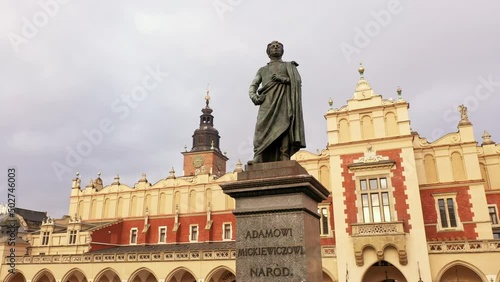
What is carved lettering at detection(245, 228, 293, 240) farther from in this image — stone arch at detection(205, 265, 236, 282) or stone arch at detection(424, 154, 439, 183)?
stone arch at detection(424, 154, 439, 183)

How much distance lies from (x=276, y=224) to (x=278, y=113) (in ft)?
6.12

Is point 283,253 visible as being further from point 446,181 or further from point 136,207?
point 136,207

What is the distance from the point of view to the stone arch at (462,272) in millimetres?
19172

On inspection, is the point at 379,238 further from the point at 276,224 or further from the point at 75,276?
the point at 75,276

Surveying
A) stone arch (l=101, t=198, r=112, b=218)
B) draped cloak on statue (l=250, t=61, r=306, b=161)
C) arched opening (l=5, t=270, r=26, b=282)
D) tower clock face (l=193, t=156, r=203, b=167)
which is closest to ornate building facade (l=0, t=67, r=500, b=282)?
arched opening (l=5, t=270, r=26, b=282)

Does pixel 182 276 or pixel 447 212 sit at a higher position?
pixel 447 212

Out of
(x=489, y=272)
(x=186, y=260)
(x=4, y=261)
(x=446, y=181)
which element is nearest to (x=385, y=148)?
(x=446, y=181)

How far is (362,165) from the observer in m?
22.2

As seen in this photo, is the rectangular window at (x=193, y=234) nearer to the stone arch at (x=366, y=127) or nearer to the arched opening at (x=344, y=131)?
the arched opening at (x=344, y=131)

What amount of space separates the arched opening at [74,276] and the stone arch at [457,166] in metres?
26.3

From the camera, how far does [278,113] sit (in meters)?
6.46

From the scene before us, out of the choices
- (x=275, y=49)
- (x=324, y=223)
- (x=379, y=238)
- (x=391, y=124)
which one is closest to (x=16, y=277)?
(x=324, y=223)

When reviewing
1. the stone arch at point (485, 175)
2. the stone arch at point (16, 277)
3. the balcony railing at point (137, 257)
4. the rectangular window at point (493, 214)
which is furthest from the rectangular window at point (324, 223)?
the stone arch at point (16, 277)

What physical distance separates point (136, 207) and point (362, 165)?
19.9 m
